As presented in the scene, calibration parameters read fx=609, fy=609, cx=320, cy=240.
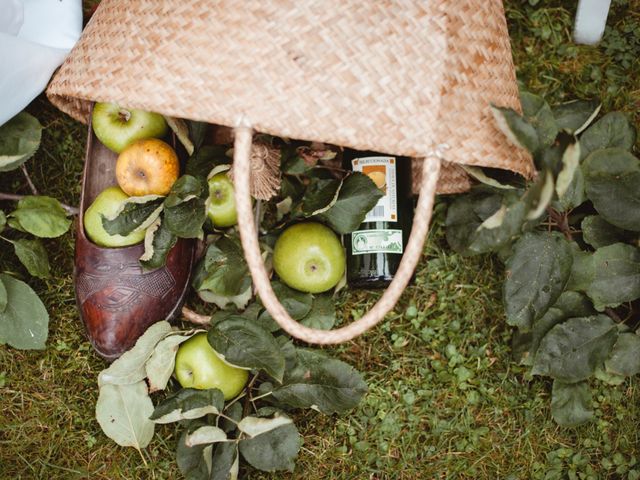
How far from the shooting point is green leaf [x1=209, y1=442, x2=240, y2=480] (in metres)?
1.24

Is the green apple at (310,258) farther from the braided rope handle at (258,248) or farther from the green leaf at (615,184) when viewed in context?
the green leaf at (615,184)

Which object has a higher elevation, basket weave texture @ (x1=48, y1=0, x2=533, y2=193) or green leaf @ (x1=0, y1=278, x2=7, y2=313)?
basket weave texture @ (x1=48, y1=0, x2=533, y2=193)

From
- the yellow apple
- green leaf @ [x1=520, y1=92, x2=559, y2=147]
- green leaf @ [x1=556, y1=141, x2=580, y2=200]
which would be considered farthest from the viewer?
the yellow apple

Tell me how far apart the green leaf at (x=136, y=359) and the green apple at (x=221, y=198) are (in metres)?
0.26

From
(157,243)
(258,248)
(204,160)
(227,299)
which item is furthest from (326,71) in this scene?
(227,299)

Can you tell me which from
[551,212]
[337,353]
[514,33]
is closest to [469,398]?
[337,353]

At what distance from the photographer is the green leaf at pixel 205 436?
1.20m

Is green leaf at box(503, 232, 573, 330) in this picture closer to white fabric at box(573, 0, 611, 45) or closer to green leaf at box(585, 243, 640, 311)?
green leaf at box(585, 243, 640, 311)

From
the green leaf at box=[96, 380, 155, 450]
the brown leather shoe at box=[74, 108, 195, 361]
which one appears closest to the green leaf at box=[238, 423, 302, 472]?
the green leaf at box=[96, 380, 155, 450]

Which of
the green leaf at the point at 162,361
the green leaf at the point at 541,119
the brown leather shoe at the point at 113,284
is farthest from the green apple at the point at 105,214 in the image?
the green leaf at the point at 541,119

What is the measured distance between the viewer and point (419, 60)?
0.97 metres

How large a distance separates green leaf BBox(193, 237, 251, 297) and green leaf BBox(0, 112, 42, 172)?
1.39 feet

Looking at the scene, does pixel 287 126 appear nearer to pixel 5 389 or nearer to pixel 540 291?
pixel 540 291

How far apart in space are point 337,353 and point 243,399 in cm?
24
